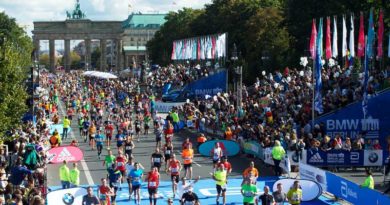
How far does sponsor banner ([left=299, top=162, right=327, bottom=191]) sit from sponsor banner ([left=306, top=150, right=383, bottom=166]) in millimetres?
3758

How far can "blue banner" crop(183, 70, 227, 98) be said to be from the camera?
188 ft

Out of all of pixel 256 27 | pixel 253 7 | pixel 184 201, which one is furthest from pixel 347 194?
pixel 253 7

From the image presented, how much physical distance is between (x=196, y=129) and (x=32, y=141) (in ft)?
59.4

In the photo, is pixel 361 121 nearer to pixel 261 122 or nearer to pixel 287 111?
pixel 287 111

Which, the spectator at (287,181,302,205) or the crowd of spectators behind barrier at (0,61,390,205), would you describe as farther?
the crowd of spectators behind barrier at (0,61,390,205)

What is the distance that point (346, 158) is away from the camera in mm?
31891

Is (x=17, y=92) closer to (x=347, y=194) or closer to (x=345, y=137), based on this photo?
(x=345, y=137)

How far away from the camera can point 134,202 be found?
85.4 ft

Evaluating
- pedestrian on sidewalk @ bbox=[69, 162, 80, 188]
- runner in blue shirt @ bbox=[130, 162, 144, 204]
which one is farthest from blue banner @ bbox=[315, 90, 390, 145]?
pedestrian on sidewalk @ bbox=[69, 162, 80, 188]

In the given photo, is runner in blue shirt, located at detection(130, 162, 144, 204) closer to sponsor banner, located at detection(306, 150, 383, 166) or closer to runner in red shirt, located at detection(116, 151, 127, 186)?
runner in red shirt, located at detection(116, 151, 127, 186)

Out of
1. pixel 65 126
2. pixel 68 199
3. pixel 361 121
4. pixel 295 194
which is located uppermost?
pixel 361 121

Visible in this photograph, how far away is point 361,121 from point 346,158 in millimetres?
3626

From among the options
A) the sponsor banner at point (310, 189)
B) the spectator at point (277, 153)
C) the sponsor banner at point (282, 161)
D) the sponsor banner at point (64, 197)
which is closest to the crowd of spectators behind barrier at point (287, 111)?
the sponsor banner at point (282, 161)

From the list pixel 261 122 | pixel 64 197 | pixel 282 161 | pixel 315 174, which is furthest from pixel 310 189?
pixel 261 122
